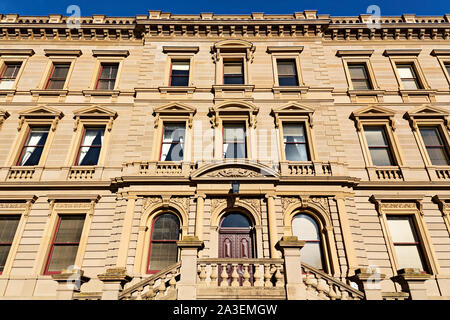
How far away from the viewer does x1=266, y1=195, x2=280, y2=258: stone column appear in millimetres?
9655

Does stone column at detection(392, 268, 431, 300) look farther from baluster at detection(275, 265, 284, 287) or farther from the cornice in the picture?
the cornice

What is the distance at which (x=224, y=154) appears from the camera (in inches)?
475

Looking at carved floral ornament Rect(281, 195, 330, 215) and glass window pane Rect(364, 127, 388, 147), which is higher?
glass window pane Rect(364, 127, 388, 147)

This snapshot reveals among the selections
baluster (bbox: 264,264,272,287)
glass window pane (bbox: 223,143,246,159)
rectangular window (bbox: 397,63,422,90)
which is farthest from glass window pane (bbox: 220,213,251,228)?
rectangular window (bbox: 397,63,422,90)

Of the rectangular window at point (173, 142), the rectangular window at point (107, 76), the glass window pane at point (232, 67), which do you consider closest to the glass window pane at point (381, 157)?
the glass window pane at point (232, 67)

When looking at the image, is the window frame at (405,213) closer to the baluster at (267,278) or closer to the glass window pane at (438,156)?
the glass window pane at (438,156)

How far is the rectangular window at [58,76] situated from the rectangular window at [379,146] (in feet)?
47.9

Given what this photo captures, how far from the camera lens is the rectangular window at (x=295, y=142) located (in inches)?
476

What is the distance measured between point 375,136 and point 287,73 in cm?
508

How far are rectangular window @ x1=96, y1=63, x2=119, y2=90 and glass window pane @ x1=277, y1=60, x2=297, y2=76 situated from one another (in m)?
8.25

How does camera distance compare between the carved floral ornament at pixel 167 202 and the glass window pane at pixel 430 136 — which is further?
the glass window pane at pixel 430 136
